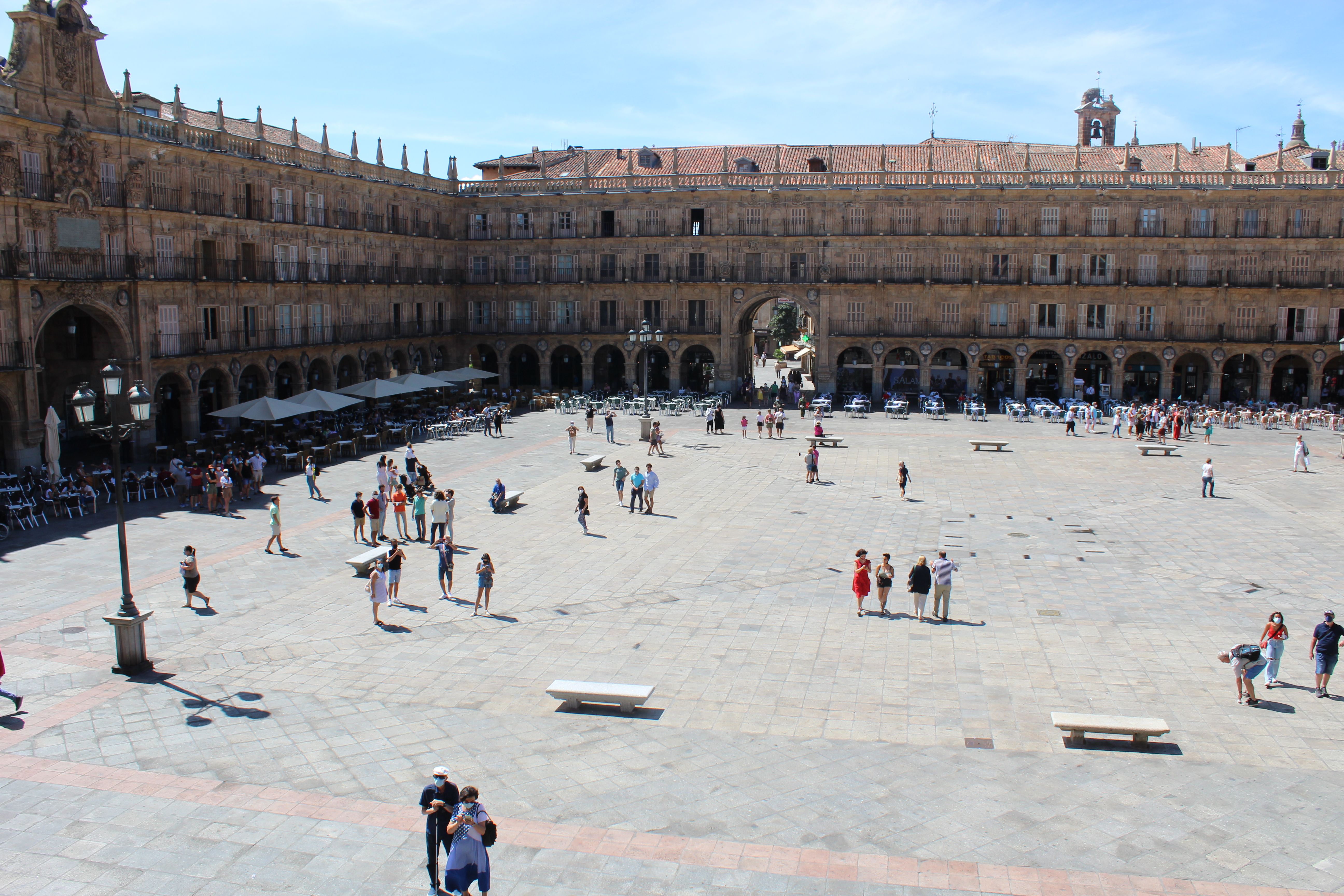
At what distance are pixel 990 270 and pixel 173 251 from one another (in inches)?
1514

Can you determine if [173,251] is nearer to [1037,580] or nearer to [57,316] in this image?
[57,316]

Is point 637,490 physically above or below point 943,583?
above

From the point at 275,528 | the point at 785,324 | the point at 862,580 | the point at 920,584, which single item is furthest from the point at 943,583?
the point at 785,324

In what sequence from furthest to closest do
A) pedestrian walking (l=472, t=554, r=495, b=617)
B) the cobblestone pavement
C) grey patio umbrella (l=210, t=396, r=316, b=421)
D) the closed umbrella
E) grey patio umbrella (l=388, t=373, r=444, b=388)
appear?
grey patio umbrella (l=388, t=373, r=444, b=388) < grey patio umbrella (l=210, t=396, r=316, b=421) < the closed umbrella < pedestrian walking (l=472, t=554, r=495, b=617) < the cobblestone pavement

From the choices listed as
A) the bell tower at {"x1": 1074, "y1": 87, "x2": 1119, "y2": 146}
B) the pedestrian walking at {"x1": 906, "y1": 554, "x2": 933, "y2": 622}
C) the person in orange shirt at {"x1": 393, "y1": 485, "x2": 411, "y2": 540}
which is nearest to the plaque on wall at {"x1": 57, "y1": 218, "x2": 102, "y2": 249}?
the person in orange shirt at {"x1": 393, "y1": 485, "x2": 411, "y2": 540}

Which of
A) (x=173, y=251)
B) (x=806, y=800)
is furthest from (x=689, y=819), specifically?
(x=173, y=251)

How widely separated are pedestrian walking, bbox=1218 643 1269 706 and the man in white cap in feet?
35.1

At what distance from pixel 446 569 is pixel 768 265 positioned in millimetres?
39798

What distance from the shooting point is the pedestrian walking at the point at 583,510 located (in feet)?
80.6

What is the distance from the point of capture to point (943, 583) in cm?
1814

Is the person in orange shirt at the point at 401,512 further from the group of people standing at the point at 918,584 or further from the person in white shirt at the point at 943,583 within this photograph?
the person in white shirt at the point at 943,583

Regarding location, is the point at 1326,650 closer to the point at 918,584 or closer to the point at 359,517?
the point at 918,584

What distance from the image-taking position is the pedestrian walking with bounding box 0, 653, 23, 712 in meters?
13.8

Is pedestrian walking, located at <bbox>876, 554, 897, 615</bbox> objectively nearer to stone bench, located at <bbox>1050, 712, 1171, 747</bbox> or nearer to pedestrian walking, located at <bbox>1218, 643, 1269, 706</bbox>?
stone bench, located at <bbox>1050, 712, 1171, 747</bbox>
